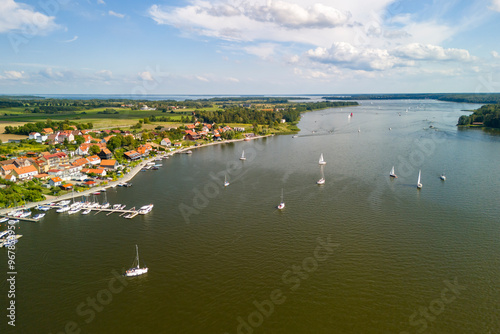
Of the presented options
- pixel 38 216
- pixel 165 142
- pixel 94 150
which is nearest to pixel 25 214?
pixel 38 216

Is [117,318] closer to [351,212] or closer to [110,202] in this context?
[110,202]

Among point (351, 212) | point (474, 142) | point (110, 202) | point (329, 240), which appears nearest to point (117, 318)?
point (329, 240)

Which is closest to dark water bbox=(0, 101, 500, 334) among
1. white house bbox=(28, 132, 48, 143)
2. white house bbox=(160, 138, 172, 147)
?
white house bbox=(160, 138, 172, 147)

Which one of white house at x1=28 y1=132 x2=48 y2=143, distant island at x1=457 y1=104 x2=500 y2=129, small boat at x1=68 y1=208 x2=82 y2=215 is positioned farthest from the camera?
distant island at x1=457 y1=104 x2=500 y2=129

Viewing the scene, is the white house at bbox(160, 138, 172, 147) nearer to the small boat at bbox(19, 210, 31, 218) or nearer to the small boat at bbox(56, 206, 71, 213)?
the small boat at bbox(56, 206, 71, 213)

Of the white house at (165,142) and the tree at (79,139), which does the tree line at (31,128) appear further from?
the white house at (165,142)

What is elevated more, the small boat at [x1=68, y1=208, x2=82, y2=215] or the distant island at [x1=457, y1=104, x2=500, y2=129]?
the distant island at [x1=457, y1=104, x2=500, y2=129]

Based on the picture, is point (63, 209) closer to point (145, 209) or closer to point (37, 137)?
point (145, 209)

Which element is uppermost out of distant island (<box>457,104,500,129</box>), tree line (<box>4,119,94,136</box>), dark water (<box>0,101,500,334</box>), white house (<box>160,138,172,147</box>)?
distant island (<box>457,104,500,129</box>)

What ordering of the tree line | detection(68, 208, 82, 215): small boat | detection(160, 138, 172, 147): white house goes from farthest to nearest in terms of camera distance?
the tree line < detection(160, 138, 172, 147): white house < detection(68, 208, 82, 215): small boat
